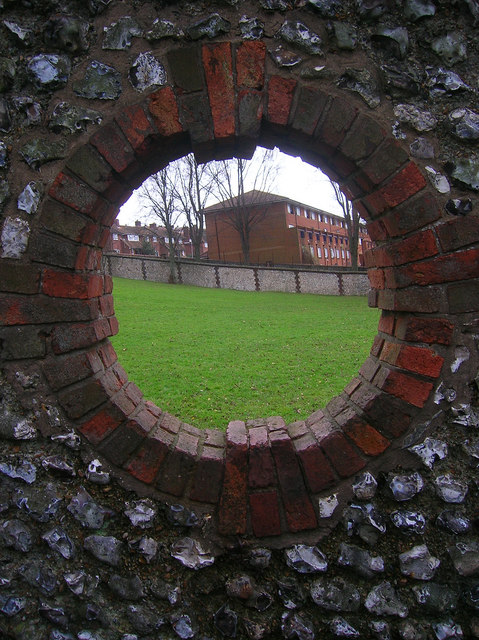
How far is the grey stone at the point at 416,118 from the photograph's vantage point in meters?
1.82

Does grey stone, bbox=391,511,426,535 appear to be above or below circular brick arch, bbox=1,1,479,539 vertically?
below

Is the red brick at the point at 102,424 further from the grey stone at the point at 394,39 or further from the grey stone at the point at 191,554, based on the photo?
the grey stone at the point at 394,39

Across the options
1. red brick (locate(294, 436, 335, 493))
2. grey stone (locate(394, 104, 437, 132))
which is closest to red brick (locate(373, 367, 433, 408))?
red brick (locate(294, 436, 335, 493))

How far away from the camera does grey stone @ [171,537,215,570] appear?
1741mm

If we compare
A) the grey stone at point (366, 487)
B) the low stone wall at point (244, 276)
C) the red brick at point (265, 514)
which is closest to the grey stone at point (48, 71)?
the red brick at point (265, 514)

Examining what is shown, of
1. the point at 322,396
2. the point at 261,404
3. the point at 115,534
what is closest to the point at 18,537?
the point at 115,534

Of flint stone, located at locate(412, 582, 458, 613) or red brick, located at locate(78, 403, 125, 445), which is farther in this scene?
red brick, located at locate(78, 403, 125, 445)

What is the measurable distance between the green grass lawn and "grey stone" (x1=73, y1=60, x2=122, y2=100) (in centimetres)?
332

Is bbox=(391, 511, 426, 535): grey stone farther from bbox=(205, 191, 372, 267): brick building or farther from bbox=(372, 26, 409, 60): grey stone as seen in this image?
bbox=(205, 191, 372, 267): brick building

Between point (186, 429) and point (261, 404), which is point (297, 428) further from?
point (261, 404)

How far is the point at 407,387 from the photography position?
1821 mm

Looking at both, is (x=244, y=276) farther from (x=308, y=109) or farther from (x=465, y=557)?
(x=465, y=557)

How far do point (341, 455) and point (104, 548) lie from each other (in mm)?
1076

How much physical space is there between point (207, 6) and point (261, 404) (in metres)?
4.16
